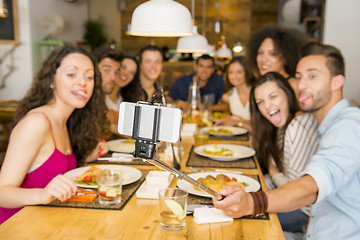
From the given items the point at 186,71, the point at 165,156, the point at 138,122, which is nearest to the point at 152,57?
the point at 165,156

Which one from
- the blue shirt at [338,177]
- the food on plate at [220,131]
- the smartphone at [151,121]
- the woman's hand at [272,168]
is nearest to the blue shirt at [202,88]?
the food on plate at [220,131]

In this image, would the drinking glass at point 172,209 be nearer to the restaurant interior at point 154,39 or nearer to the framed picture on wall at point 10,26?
the restaurant interior at point 154,39

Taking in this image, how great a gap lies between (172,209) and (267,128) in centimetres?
132

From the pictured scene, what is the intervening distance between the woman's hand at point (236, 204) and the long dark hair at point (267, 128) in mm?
992

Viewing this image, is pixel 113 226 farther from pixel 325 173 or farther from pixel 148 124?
pixel 325 173

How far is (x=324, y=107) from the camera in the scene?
65.3 inches

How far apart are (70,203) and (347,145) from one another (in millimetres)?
1071

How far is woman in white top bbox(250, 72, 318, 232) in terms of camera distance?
183 centimetres

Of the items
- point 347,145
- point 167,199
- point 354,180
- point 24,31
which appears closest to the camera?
point 167,199

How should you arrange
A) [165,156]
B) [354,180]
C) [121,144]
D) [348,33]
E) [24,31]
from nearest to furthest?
[354,180] → [165,156] → [121,144] → [348,33] → [24,31]

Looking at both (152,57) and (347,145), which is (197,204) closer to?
(347,145)

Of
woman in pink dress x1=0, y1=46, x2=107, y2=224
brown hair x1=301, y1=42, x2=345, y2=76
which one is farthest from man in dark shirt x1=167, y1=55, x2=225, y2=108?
brown hair x1=301, y1=42, x2=345, y2=76

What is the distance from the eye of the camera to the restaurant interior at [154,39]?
42.5 inches

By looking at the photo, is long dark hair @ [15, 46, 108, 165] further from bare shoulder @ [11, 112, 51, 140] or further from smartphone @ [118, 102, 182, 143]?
smartphone @ [118, 102, 182, 143]
